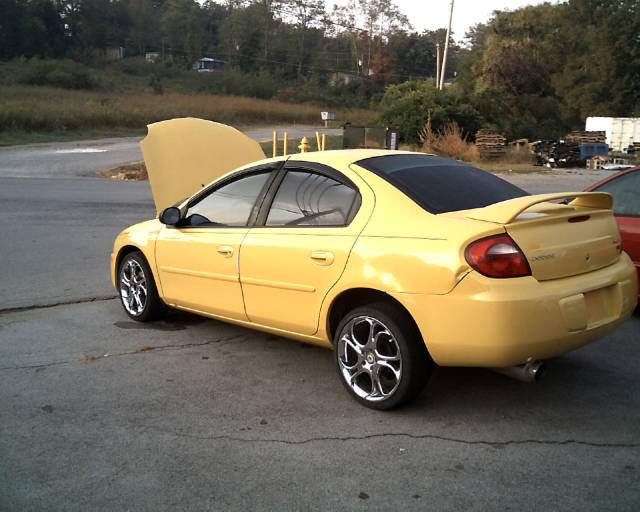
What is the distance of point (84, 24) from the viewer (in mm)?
111688

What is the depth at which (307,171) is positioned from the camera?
4695 millimetres

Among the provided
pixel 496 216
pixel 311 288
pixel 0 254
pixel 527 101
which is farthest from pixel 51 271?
pixel 527 101

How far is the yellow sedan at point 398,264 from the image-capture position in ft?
12.0

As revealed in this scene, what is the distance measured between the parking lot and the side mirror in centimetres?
99

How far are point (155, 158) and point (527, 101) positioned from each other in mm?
51436

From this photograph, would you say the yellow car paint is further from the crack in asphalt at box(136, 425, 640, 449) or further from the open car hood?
the open car hood

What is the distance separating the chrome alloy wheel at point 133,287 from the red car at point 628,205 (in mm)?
3960

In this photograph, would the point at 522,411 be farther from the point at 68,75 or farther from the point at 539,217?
the point at 68,75

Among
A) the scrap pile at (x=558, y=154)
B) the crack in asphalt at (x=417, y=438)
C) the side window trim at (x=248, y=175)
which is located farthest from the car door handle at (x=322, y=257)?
the scrap pile at (x=558, y=154)

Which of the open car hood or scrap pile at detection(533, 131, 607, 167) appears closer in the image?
the open car hood

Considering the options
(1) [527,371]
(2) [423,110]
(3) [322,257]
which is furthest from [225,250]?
(2) [423,110]

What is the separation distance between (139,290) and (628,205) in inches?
174

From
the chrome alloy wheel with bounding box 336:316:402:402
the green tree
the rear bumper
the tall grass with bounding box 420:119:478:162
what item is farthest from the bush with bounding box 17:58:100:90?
the rear bumper

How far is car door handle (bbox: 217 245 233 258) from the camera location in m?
4.89
